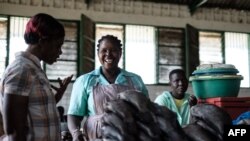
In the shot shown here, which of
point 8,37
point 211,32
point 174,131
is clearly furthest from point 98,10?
point 174,131

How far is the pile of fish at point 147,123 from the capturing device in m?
0.41

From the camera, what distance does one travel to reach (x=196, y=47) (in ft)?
36.0

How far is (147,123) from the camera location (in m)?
0.42

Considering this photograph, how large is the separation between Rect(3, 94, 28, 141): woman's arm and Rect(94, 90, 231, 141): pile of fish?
1188 millimetres

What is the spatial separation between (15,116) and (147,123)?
1226mm

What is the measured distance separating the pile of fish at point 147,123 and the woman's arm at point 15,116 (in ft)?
3.90

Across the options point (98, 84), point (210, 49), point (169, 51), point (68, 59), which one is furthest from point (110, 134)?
point (210, 49)

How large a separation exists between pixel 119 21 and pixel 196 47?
2313mm

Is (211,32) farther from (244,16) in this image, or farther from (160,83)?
(160,83)

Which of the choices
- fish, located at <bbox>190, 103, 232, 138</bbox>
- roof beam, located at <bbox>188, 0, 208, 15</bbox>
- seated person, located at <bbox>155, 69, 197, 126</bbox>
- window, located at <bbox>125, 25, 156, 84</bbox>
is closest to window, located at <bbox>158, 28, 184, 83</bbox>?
window, located at <bbox>125, 25, 156, 84</bbox>

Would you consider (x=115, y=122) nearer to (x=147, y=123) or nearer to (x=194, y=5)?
(x=147, y=123)

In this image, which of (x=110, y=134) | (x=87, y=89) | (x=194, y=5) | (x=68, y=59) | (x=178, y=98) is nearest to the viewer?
(x=110, y=134)

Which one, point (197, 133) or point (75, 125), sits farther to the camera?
point (75, 125)

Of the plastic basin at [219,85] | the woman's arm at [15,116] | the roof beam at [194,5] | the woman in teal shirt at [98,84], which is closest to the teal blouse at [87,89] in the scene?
the woman in teal shirt at [98,84]
